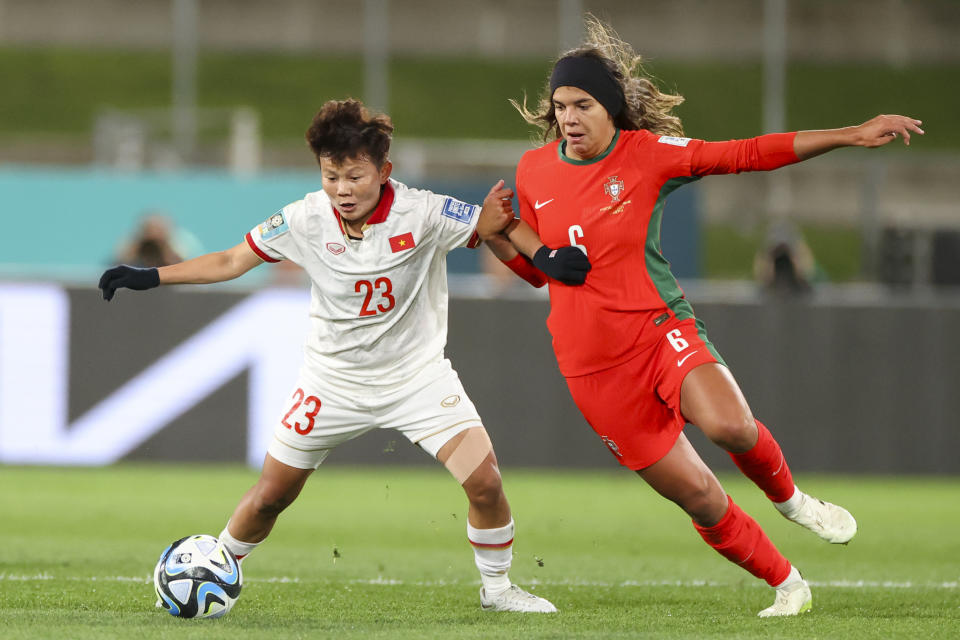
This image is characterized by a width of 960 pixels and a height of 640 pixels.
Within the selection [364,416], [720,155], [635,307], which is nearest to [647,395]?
[635,307]

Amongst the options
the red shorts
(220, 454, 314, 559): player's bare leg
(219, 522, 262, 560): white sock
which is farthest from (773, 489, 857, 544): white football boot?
(219, 522, 262, 560): white sock

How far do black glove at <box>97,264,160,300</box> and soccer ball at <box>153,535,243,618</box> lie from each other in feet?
3.46

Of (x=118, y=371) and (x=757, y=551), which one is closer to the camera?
(x=757, y=551)

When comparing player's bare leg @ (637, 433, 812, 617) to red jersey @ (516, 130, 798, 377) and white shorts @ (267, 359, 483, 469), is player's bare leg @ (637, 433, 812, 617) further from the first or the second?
white shorts @ (267, 359, 483, 469)

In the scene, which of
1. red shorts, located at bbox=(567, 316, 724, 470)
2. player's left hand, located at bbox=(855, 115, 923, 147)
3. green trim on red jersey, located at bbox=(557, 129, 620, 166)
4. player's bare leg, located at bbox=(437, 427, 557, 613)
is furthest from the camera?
green trim on red jersey, located at bbox=(557, 129, 620, 166)

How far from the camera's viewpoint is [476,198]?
14.2m

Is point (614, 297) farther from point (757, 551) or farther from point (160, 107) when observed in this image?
point (160, 107)

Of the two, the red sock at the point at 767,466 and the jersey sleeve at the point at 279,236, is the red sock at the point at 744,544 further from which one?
the jersey sleeve at the point at 279,236

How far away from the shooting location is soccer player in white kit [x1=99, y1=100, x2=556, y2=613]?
5566 mm

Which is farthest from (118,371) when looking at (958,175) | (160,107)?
(160,107)

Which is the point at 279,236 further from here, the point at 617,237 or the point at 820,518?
the point at 820,518

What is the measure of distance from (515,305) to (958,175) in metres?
9.25

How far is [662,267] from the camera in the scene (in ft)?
19.2

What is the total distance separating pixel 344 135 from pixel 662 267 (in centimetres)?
141
